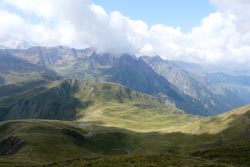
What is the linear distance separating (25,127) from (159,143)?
75.0 metres

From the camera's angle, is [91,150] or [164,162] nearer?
[164,162]

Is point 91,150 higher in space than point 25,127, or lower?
lower

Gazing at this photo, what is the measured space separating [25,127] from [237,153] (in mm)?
129950

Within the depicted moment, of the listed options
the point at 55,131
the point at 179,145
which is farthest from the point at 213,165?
the point at 55,131

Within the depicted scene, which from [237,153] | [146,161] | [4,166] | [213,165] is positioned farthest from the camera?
[237,153]

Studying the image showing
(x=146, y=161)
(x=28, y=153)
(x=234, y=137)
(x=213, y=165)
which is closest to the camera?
(x=213, y=165)

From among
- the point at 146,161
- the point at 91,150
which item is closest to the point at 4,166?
the point at 146,161

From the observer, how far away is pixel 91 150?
190375 millimetres

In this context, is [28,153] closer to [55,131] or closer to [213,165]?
[55,131]

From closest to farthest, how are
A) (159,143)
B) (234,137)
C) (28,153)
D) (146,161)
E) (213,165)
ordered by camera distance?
(213,165), (146,161), (28,153), (234,137), (159,143)

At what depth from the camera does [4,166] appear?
75.2 m

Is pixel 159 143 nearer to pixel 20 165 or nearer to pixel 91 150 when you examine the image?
pixel 91 150

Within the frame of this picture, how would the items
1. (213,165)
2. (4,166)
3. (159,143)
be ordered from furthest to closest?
(159,143) → (4,166) → (213,165)

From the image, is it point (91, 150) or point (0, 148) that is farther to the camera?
point (91, 150)
